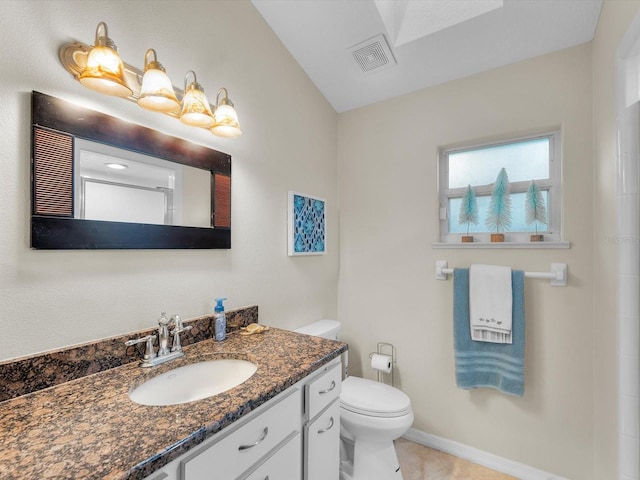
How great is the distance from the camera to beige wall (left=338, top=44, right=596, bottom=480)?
1.59m

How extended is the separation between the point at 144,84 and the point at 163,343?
96cm

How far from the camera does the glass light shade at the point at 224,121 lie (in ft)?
4.35

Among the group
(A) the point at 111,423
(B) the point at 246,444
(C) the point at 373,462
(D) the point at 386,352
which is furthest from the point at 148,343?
(D) the point at 386,352

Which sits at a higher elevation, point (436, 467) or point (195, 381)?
point (195, 381)

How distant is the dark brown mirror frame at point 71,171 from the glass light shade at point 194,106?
0.11 metres

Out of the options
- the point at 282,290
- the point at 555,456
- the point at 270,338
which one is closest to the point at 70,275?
the point at 270,338

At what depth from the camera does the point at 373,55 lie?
1.81 metres

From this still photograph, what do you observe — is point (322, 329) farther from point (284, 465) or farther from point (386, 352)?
point (284, 465)

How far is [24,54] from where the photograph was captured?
88cm

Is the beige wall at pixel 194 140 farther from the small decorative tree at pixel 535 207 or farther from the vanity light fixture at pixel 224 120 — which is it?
the small decorative tree at pixel 535 207

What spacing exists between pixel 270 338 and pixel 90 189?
0.93 m

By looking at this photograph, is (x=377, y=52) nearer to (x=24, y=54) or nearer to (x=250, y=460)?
(x=24, y=54)

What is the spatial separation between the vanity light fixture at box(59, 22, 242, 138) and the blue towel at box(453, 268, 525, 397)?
62.6 inches

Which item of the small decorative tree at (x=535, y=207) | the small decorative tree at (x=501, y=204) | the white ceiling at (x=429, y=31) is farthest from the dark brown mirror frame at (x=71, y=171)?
the small decorative tree at (x=535, y=207)
